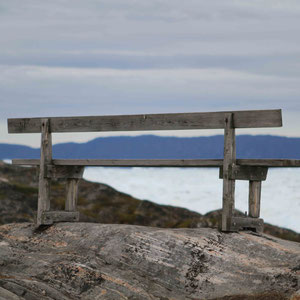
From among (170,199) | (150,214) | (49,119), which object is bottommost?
(170,199)

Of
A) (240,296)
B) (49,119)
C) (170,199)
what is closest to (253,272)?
(240,296)

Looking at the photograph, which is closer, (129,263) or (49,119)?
(129,263)

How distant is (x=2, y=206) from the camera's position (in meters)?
28.9

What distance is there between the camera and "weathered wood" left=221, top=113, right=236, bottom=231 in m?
12.0

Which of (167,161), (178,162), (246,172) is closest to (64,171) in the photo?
(167,161)

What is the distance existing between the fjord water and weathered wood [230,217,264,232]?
4032 centimetres

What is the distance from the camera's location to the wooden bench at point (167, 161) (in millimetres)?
12008

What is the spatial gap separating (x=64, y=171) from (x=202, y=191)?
222 feet

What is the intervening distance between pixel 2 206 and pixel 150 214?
7.50 metres

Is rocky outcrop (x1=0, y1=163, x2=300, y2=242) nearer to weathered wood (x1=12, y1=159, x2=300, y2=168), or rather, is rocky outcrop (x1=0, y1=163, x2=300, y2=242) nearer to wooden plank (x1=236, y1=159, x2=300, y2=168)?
weathered wood (x1=12, y1=159, x2=300, y2=168)

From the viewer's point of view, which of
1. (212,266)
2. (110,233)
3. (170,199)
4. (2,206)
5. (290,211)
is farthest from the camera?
(170,199)

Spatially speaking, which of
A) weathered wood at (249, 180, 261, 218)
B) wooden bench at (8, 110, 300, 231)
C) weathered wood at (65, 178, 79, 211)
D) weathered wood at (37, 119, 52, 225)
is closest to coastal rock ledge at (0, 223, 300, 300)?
weathered wood at (249, 180, 261, 218)

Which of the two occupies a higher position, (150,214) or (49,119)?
(49,119)

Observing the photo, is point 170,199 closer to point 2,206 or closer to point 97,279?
A: point 2,206
